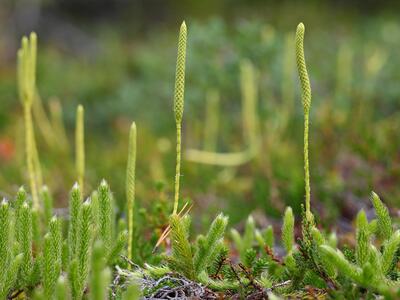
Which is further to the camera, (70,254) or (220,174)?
(220,174)

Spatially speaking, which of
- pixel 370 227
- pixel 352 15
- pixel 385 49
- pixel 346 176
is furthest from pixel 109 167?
pixel 352 15

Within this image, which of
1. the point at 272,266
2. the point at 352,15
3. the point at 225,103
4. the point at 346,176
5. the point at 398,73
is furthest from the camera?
the point at 352,15

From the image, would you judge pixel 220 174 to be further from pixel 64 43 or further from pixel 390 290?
pixel 64 43

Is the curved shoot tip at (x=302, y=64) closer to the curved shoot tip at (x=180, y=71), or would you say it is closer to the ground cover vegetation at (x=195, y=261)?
the ground cover vegetation at (x=195, y=261)

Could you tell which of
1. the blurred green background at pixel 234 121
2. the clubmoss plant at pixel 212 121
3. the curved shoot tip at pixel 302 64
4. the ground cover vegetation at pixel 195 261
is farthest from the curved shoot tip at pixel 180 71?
the clubmoss plant at pixel 212 121

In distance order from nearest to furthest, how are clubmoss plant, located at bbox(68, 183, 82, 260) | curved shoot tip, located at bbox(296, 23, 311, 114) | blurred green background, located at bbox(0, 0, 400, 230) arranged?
curved shoot tip, located at bbox(296, 23, 311, 114), clubmoss plant, located at bbox(68, 183, 82, 260), blurred green background, located at bbox(0, 0, 400, 230)

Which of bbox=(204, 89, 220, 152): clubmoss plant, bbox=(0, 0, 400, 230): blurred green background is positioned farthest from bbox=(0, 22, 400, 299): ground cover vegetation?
bbox=(204, 89, 220, 152): clubmoss plant

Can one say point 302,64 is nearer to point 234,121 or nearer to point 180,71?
point 180,71

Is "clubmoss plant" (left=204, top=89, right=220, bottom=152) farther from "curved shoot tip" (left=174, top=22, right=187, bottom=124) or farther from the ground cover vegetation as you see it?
"curved shoot tip" (left=174, top=22, right=187, bottom=124)
